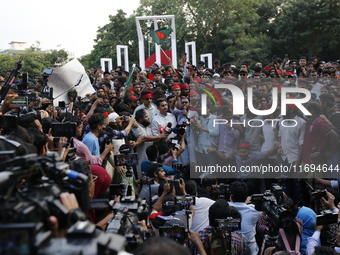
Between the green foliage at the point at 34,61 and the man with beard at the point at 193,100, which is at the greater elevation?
the green foliage at the point at 34,61

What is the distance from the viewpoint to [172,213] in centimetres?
408

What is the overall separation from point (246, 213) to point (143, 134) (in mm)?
2810

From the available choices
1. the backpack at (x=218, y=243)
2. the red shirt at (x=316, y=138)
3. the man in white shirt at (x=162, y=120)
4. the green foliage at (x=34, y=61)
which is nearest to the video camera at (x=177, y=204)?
the backpack at (x=218, y=243)

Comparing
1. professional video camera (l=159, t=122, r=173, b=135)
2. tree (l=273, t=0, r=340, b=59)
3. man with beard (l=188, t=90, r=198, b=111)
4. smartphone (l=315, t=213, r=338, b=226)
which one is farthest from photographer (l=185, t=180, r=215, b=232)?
tree (l=273, t=0, r=340, b=59)

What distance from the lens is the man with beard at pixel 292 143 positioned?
7.04 metres

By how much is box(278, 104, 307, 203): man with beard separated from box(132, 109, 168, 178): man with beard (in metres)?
1.89

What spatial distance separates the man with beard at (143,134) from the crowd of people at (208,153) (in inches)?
0.6

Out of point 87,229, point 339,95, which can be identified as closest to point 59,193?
point 87,229

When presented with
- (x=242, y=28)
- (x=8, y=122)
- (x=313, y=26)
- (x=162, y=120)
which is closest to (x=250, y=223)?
(x=8, y=122)

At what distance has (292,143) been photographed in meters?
7.11

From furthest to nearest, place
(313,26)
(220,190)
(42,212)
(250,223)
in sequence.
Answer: (313,26) < (220,190) < (250,223) < (42,212)

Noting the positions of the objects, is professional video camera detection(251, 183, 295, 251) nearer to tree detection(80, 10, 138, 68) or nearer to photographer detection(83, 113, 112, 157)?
photographer detection(83, 113, 112, 157)

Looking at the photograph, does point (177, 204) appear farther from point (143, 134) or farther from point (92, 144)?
point (143, 134)

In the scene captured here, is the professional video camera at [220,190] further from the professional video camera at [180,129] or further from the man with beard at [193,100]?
the man with beard at [193,100]
